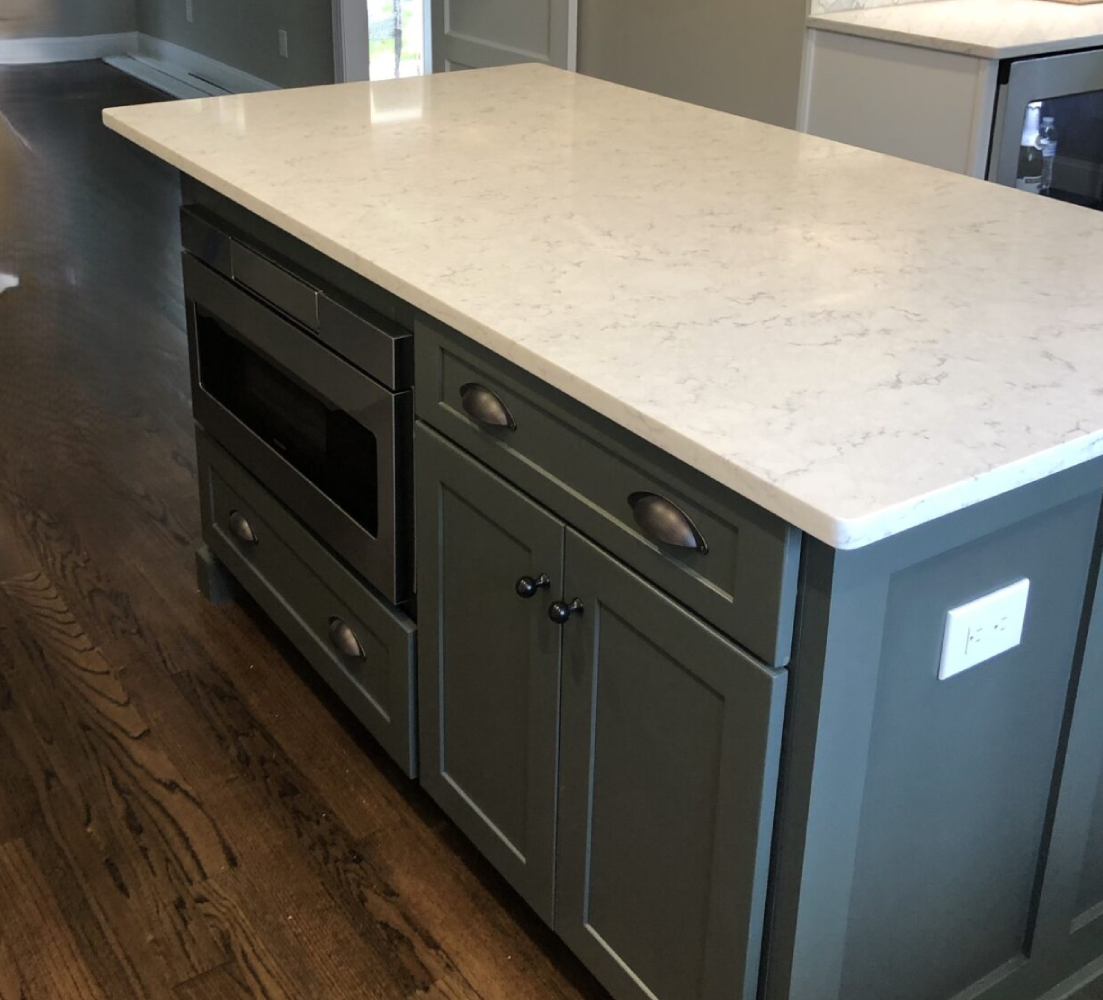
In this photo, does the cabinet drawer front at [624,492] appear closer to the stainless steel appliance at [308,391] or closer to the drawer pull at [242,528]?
the stainless steel appliance at [308,391]

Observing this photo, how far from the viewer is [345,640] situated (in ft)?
6.96

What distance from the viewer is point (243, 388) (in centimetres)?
229

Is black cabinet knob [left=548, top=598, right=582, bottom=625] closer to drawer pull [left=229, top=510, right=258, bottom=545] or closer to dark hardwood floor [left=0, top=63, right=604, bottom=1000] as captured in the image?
dark hardwood floor [left=0, top=63, right=604, bottom=1000]

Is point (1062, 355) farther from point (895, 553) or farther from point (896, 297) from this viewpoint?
point (895, 553)

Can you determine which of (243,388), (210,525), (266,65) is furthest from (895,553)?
(266,65)

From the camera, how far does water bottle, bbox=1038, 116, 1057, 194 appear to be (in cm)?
313

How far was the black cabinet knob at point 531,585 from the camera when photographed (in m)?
1.53

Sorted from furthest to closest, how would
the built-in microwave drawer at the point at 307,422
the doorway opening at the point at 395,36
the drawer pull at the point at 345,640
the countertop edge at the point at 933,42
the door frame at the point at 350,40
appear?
the doorway opening at the point at 395,36
the door frame at the point at 350,40
the countertop edge at the point at 933,42
the drawer pull at the point at 345,640
the built-in microwave drawer at the point at 307,422

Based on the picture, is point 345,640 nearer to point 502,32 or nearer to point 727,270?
point 727,270

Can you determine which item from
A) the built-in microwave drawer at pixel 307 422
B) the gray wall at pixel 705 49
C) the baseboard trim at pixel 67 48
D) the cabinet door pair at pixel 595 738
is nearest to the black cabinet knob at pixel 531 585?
the cabinet door pair at pixel 595 738

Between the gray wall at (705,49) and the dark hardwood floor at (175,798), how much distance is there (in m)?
1.82

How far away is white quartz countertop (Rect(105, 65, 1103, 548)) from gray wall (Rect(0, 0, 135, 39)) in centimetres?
708

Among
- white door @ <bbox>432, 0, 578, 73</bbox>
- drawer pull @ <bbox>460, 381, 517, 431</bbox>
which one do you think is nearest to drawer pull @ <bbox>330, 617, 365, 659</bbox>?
drawer pull @ <bbox>460, 381, 517, 431</bbox>

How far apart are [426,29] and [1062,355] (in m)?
7.20
